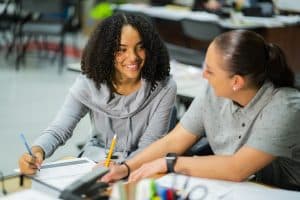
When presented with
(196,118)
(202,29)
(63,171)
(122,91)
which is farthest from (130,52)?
(202,29)

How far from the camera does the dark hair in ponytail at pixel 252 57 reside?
1.88 m

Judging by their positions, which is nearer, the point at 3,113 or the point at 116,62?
the point at 116,62

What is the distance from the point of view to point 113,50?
2270 mm

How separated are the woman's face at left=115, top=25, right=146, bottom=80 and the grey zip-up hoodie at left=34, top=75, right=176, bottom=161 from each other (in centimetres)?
13

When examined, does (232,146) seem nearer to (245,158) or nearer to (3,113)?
(245,158)

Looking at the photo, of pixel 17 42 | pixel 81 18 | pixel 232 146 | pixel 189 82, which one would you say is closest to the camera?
pixel 232 146

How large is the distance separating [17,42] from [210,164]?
19.4 ft

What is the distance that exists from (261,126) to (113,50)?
0.71 meters

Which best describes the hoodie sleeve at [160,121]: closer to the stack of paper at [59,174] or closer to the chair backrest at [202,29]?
the stack of paper at [59,174]

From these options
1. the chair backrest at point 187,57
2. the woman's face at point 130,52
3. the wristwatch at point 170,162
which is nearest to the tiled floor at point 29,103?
the chair backrest at point 187,57

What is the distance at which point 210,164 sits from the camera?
74.8 inches

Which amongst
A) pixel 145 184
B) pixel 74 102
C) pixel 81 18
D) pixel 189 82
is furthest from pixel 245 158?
pixel 81 18

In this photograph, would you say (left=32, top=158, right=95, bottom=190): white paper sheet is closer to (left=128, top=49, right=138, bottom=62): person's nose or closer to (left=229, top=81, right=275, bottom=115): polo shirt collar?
(left=128, top=49, right=138, bottom=62): person's nose

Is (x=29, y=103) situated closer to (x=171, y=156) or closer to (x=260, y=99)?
(x=171, y=156)
